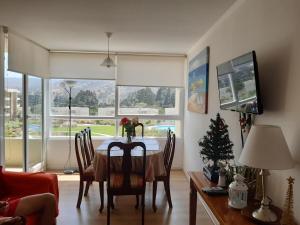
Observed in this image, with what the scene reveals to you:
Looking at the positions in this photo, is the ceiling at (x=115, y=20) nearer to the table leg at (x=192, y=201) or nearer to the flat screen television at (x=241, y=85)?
the flat screen television at (x=241, y=85)

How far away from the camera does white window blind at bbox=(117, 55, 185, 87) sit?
538cm

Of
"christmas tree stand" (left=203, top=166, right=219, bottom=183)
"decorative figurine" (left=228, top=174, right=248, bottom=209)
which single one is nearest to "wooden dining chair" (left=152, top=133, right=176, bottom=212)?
"christmas tree stand" (left=203, top=166, right=219, bottom=183)

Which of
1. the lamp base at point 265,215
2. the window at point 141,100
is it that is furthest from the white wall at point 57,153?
the lamp base at point 265,215

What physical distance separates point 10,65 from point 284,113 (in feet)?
11.7

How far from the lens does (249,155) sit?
155 centimetres

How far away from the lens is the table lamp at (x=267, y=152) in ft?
4.81

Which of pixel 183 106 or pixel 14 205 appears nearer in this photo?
pixel 14 205

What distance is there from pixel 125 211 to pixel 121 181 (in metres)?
0.60

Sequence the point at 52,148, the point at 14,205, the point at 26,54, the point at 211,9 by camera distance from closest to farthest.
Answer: the point at 14,205 → the point at 211,9 → the point at 26,54 → the point at 52,148

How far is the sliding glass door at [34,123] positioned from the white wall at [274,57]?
3322 millimetres

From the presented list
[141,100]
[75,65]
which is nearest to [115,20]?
[75,65]

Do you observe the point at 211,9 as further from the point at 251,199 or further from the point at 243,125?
the point at 251,199

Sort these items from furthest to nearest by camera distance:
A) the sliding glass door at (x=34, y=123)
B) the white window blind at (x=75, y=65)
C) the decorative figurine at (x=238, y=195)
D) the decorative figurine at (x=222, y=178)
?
the white window blind at (x=75, y=65)
the sliding glass door at (x=34, y=123)
the decorative figurine at (x=222, y=178)
the decorative figurine at (x=238, y=195)

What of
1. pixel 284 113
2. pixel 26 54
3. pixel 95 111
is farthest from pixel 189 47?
pixel 284 113
